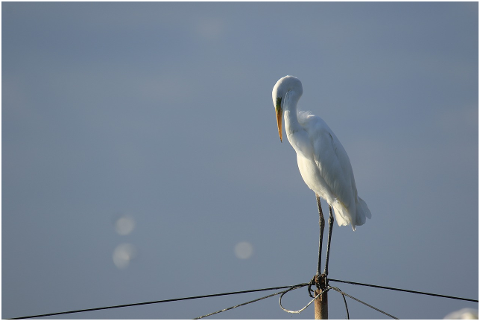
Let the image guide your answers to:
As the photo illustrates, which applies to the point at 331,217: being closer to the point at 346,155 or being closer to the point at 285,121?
the point at 346,155

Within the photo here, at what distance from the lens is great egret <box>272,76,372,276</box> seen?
21.7ft

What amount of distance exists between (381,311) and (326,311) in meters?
0.52

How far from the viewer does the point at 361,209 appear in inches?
272

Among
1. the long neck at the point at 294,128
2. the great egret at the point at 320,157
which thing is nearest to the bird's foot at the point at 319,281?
the great egret at the point at 320,157

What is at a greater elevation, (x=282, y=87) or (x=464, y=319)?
(x=282, y=87)

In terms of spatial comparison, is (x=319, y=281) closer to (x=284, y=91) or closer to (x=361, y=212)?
(x=361, y=212)

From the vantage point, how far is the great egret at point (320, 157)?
662 cm

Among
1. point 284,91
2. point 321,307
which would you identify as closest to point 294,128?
point 284,91

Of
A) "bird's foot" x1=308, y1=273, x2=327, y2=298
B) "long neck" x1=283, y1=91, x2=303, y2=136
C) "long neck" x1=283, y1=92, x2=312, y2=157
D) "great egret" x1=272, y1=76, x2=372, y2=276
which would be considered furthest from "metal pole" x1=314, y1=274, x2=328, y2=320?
"long neck" x1=283, y1=91, x2=303, y2=136

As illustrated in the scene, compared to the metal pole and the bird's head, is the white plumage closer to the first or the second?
the bird's head

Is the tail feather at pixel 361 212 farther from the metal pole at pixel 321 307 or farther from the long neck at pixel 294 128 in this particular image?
the metal pole at pixel 321 307

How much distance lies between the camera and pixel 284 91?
6.63 meters

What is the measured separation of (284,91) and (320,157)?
0.92 meters

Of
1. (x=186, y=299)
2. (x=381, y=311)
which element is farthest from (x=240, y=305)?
(x=381, y=311)
